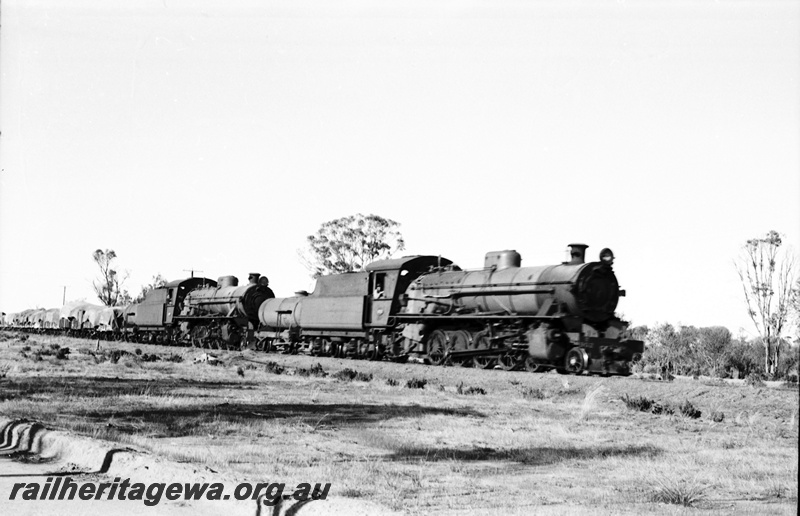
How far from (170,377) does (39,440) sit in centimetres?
1168

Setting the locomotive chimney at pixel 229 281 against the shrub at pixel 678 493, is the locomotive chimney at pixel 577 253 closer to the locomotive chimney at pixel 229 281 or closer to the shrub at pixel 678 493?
the shrub at pixel 678 493

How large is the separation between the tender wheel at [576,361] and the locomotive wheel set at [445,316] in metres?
0.03

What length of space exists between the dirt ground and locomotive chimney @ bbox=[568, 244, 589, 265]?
4.06m

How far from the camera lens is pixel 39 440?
9000 mm

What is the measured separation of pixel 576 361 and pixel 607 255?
3.29 meters

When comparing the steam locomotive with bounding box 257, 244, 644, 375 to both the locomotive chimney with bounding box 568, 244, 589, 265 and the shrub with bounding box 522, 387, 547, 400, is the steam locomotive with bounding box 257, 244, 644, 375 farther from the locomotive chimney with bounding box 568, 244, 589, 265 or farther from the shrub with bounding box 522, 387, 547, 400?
the shrub with bounding box 522, 387, 547, 400

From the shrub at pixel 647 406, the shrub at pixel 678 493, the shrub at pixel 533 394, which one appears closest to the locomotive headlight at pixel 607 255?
the shrub at pixel 533 394

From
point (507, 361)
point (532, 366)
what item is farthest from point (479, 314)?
point (532, 366)

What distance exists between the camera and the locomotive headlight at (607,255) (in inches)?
842

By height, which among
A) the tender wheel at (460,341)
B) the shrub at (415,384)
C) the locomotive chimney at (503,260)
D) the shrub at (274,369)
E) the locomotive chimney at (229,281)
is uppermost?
the locomotive chimney at (503,260)

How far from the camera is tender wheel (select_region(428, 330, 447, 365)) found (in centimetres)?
2441

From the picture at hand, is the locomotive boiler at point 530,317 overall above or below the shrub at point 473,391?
above

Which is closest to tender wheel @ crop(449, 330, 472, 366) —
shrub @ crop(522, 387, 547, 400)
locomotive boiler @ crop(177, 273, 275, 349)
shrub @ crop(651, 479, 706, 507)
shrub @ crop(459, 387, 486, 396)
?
shrub @ crop(459, 387, 486, 396)

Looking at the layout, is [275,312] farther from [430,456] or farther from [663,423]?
[430,456]
